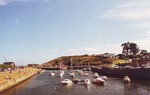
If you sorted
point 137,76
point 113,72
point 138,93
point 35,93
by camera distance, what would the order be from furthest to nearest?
point 113,72
point 137,76
point 35,93
point 138,93

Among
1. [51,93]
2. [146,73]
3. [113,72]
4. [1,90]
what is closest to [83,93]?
[51,93]

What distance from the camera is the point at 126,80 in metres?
102

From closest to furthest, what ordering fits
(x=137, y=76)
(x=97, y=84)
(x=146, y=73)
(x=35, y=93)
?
1. (x=35, y=93)
2. (x=97, y=84)
3. (x=146, y=73)
4. (x=137, y=76)

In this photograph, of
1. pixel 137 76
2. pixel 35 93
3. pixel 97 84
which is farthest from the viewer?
pixel 137 76

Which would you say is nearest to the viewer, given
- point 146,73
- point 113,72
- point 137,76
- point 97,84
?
point 97,84

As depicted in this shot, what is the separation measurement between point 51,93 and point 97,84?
82.1 feet

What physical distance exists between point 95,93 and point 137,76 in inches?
1841

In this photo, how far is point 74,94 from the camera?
235 ft

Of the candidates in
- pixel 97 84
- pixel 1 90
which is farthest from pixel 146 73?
pixel 1 90

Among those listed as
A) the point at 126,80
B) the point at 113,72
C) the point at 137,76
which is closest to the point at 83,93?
the point at 126,80

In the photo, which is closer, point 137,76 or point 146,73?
point 146,73

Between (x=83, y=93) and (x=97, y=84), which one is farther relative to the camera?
(x=97, y=84)

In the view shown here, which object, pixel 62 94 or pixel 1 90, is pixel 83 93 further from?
pixel 1 90

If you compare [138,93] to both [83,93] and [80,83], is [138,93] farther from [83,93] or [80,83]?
[80,83]
